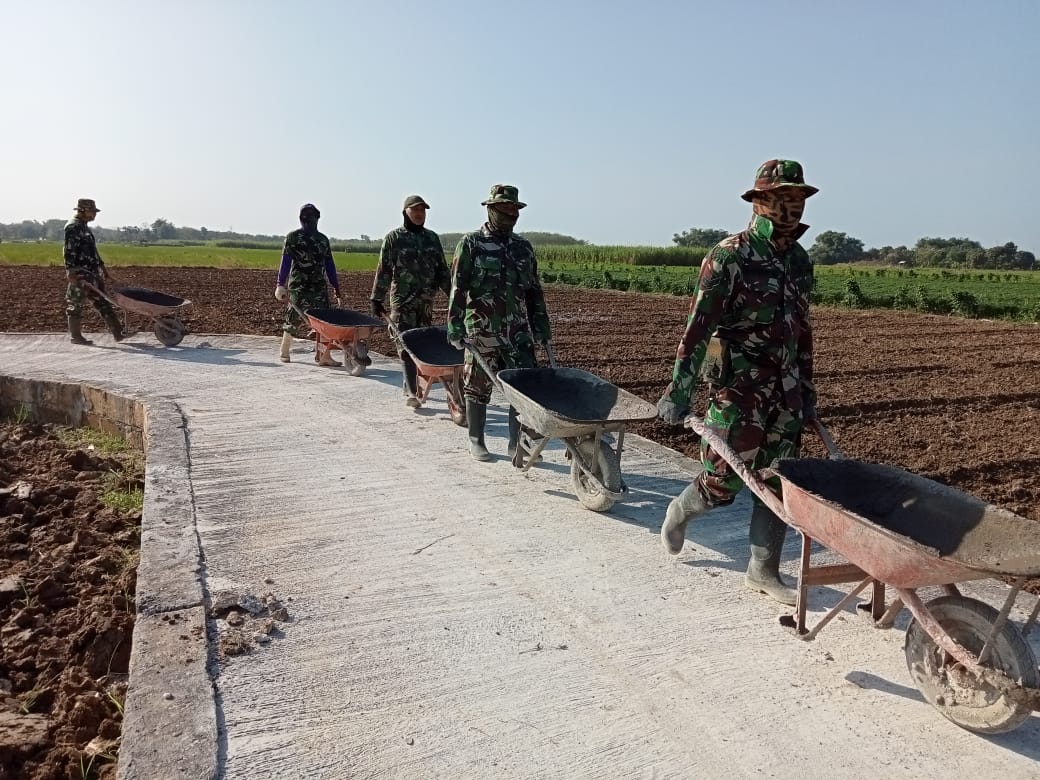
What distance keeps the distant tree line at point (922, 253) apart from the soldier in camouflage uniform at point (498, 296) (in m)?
43.2

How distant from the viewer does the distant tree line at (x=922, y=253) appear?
54781 millimetres

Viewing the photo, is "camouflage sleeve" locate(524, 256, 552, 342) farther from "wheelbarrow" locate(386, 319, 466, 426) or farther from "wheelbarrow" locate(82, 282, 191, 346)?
"wheelbarrow" locate(82, 282, 191, 346)

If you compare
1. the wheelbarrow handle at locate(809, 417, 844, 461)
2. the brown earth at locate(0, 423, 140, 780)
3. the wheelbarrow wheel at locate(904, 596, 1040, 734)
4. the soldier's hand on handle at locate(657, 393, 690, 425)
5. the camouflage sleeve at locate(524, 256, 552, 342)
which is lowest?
the brown earth at locate(0, 423, 140, 780)

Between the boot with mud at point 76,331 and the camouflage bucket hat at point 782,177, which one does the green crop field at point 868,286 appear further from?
the boot with mud at point 76,331

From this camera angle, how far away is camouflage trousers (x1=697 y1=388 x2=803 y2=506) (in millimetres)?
3348

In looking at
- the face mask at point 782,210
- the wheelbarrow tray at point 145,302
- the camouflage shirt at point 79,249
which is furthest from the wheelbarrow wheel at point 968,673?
the camouflage shirt at point 79,249

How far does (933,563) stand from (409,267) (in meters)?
5.94

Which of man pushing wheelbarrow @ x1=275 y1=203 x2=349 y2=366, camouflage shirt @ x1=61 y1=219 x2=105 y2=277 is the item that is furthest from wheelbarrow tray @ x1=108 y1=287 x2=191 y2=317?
man pushing wheelbarrow @ x1=275 y1=203 x2=349 y2=366

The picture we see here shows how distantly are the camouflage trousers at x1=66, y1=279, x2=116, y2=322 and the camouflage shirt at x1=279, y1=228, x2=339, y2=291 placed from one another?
3.06m

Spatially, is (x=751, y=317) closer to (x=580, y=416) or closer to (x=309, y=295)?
(x=580, y=416)

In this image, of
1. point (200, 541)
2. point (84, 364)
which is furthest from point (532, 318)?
point (84, 364)

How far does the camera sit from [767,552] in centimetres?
347

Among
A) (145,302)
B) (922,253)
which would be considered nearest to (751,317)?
(145,302)

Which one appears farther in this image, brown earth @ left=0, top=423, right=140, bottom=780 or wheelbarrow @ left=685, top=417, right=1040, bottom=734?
brown earth @ left=0, top=423, right=140, bottom=780
